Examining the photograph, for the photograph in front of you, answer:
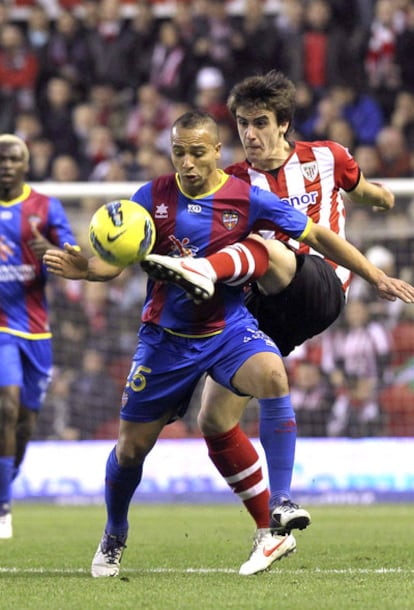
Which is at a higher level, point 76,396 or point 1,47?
point 1,47

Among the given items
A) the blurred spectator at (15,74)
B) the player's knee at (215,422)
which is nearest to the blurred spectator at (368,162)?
the blurred spectator at (15,74)

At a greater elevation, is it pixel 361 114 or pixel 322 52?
pixel 322 52

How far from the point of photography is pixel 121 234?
5.57 m

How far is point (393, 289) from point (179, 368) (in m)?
1.04

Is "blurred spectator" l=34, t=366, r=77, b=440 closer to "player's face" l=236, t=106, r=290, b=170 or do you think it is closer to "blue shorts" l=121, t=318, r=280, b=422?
"player's face" l=236, t=106, r=290, b=170

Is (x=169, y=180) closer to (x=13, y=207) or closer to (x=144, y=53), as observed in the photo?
(x=13, y=207)

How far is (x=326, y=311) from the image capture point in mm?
6570

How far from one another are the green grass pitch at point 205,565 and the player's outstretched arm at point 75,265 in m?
1.36

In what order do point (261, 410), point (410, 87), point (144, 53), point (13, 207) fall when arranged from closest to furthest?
point (261, 410) < point (13, 207) < point (410, 87) < point (144, 53)

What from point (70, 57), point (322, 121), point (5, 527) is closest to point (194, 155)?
point (5, 527)

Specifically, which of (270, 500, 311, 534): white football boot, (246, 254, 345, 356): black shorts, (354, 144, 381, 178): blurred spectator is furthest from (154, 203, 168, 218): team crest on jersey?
(354, 144, 381, 178): blurred spectator

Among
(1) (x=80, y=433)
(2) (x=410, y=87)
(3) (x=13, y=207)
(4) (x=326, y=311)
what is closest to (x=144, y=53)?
(2) (x=410, y=87)

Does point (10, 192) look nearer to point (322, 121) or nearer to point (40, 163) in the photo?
point (322, 121)

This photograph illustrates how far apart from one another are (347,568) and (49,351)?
137 inches
